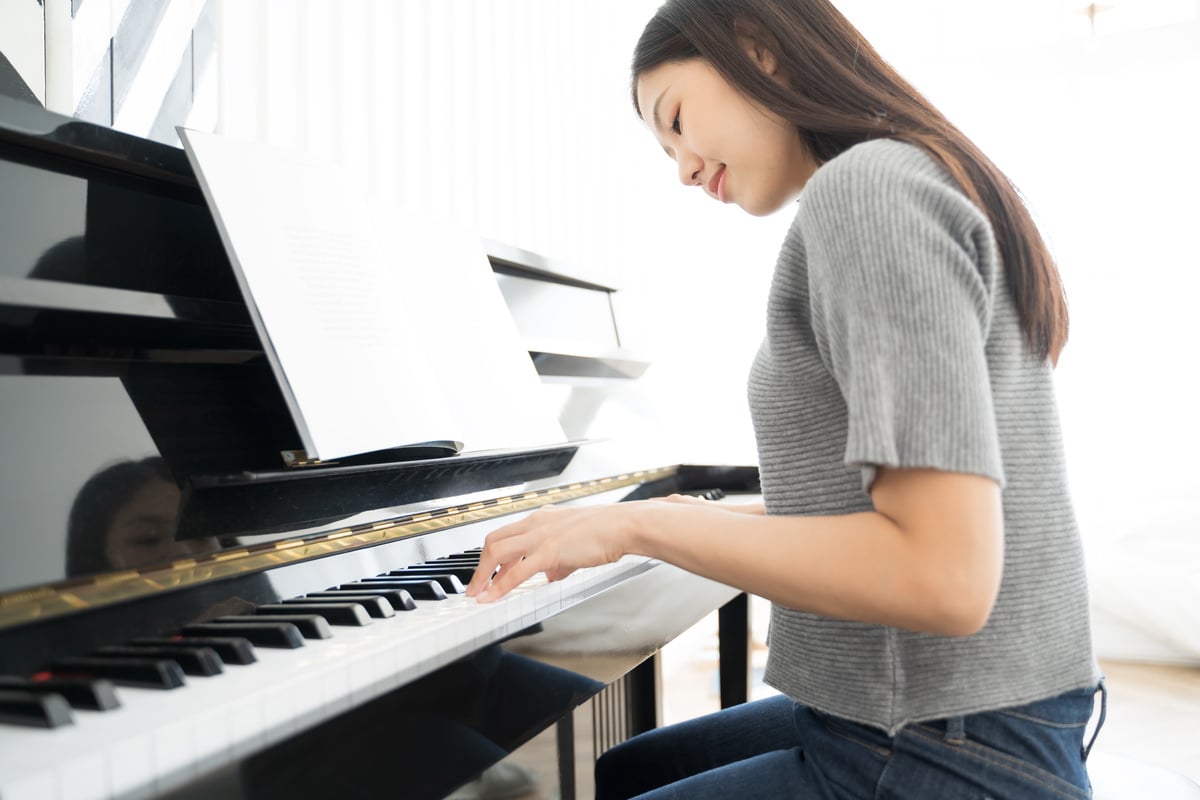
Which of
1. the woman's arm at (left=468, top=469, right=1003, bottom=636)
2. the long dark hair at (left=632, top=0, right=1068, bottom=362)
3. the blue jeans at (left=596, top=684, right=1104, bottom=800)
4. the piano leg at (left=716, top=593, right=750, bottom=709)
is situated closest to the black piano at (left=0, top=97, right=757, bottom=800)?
the woman's arm at (left=468, top=469, right=1003, bottom=636)

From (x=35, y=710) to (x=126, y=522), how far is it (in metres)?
0.33

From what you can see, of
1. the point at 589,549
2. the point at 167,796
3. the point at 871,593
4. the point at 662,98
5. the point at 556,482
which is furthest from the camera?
the point at 556,482

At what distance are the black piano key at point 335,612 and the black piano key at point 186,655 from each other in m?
0.13

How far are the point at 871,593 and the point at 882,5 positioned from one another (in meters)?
3.78

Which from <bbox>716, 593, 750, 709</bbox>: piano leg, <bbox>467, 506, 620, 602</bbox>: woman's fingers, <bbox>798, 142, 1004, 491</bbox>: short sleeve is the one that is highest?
<bbox>798, 142, 1004, 491</bbox>: short sleeve

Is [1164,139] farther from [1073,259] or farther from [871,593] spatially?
[871,593]

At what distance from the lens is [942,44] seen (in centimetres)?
383

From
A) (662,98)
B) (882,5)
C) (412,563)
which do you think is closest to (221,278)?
(412,563)

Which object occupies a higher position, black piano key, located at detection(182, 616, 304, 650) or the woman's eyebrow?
the woman's eyebrow

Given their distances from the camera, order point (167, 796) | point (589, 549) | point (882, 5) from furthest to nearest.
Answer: point (882, 5) → point (589, 549) → point (167, 796)

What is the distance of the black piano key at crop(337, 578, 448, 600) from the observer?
891mm

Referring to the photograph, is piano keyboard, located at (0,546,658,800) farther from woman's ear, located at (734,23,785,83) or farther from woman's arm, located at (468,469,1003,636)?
woman's ear, located at (734,23,785,83)

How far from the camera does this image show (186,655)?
0.64 meters

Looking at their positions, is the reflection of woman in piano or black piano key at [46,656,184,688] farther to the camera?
the reflection of woman in piano
